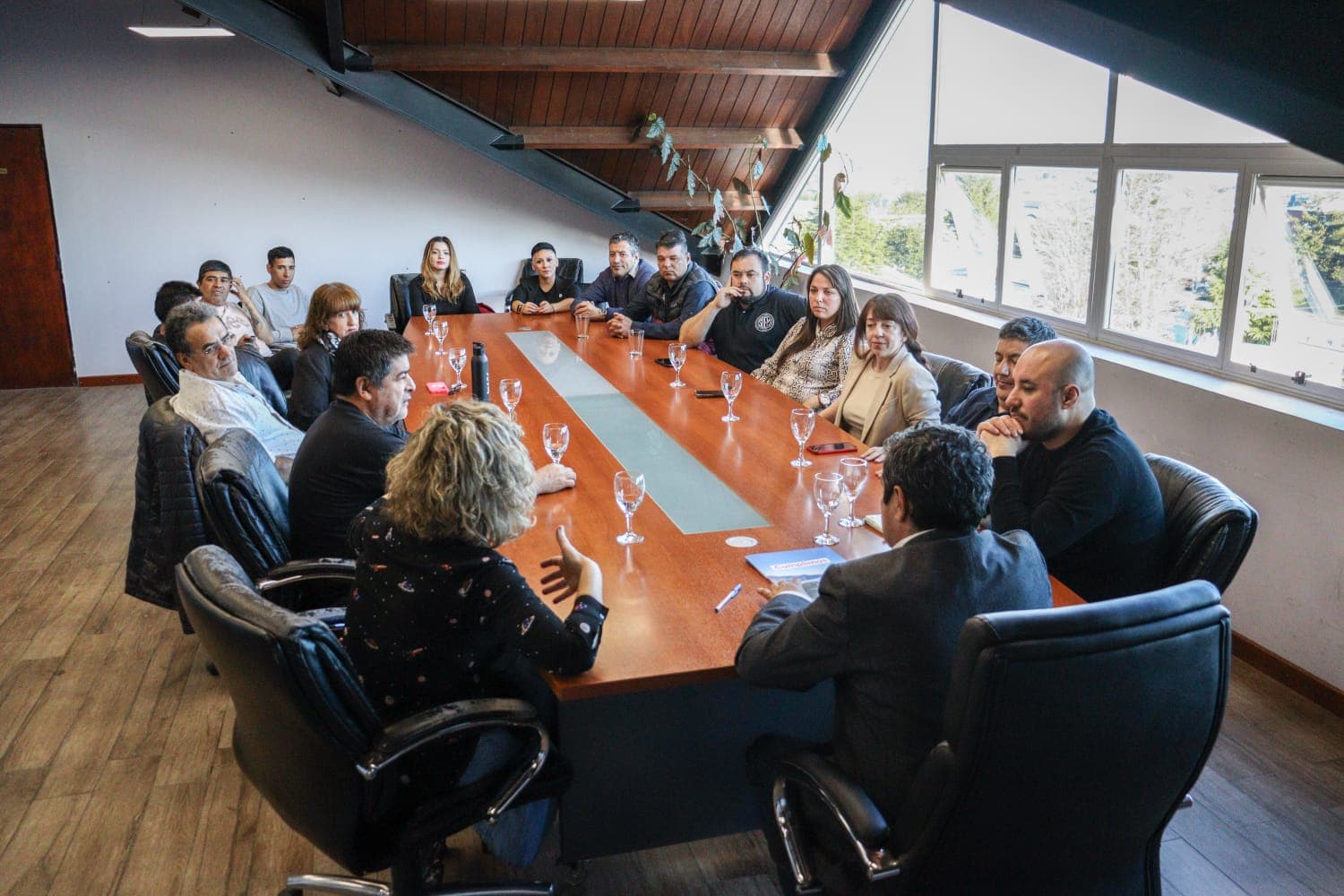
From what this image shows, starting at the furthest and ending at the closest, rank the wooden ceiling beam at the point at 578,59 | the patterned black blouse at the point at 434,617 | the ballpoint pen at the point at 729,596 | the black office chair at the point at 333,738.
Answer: the wooden ceiling beam at the point at 578,59, the ballpoint pen at the point at 729,596, the patterned black blouse at the point at 434,617, the black office chair at the point at 333,738

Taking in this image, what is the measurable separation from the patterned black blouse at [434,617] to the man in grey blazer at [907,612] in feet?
1.44

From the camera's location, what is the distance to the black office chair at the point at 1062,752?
1538 millimetres

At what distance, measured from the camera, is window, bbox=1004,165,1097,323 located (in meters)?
4.94

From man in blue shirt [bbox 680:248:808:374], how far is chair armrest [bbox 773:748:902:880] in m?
3.51

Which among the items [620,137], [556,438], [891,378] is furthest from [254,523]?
[620,137]

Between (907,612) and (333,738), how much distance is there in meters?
1.03

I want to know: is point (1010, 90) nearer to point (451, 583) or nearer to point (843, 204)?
point (843, 204)

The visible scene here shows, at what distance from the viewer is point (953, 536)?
1862 mm

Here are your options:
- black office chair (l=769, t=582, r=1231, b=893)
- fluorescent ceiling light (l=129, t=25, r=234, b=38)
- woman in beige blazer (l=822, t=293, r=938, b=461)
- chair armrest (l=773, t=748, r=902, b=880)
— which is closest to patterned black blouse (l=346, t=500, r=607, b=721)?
chair armrest (l=773, t=748, r=902, b=880)

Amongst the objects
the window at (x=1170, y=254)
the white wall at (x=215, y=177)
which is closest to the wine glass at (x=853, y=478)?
the window at (x=1170, y=254)

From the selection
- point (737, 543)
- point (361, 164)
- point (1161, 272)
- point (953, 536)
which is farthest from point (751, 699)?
point (361, 164)

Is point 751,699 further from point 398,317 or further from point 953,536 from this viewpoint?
point 398,317

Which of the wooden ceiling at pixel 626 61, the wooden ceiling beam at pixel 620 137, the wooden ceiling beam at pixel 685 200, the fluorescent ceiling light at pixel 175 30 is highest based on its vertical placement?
the fluorescent ceiling light at pixel 175 30

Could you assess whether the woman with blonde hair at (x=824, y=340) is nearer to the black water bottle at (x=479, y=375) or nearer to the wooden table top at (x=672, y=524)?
the wooden table top at (x=672, y=524)
